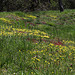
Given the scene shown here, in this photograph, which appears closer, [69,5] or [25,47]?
[25,47]

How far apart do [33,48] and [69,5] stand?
106 feet

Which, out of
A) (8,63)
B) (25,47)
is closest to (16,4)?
(25,47)

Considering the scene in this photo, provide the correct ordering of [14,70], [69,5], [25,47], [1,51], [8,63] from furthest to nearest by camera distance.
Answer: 1. [69,5]
2. [25,47]
3. [1,51]
4. [8,63]
5. [14,70]

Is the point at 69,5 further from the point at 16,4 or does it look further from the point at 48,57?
the point at 48,57

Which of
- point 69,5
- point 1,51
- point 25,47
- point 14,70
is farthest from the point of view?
point 69,5

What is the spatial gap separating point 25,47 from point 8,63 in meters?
2.33

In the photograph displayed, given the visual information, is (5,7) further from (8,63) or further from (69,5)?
(8,63)

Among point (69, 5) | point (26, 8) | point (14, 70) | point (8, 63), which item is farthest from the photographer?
point (69, 5)

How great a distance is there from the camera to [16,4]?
33.6 m

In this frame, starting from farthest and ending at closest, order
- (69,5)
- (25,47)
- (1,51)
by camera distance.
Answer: (69,5)
(25,47)
(1,51)

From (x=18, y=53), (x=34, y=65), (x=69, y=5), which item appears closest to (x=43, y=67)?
(x=34, y=65)

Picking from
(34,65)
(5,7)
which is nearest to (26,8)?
(5,7)

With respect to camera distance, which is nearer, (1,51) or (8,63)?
(8,63)

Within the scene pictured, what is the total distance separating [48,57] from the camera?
666 cm
